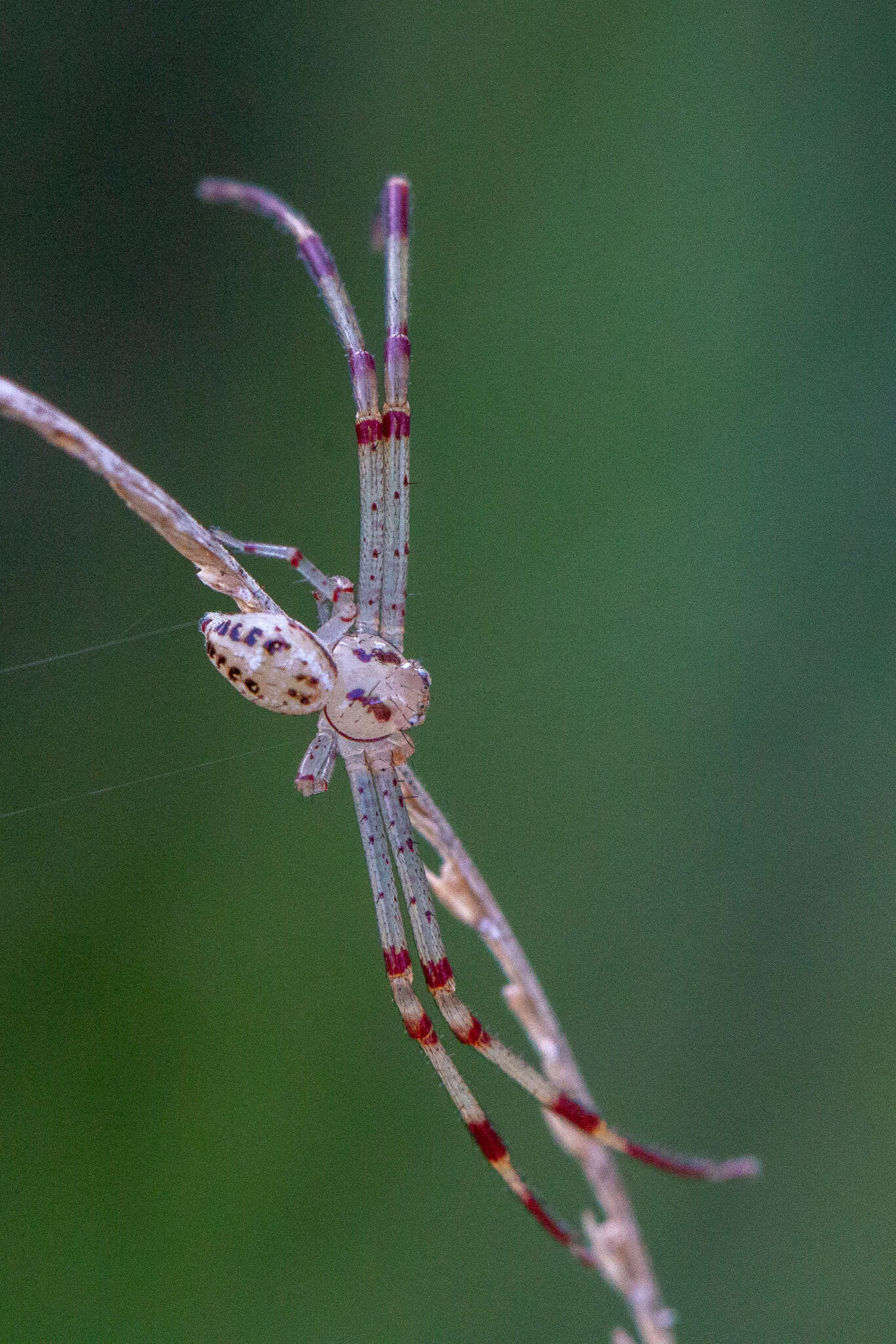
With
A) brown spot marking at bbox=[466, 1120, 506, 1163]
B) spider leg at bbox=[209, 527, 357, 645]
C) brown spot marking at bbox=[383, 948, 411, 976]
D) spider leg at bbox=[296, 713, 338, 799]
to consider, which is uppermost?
spider leg at bbox=[209, 527, 357, 645]

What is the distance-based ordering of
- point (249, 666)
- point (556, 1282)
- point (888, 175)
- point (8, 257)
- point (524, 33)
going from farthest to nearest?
point (888, 175)
point (524, 33)
point (556, 1282)
point (8, 257)
point (249, 666)

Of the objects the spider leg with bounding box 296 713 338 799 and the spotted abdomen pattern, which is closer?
the spotted abdomen pattern

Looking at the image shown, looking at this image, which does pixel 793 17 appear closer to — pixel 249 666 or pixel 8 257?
pixel 8 257

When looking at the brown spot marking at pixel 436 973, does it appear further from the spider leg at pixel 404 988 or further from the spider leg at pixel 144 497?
the spider leg at pixel 144 497

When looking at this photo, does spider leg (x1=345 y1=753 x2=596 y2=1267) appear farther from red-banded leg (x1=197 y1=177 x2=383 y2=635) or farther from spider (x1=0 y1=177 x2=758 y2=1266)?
red-banded leg (x1=197 y1=177 x2=383 y2=635)

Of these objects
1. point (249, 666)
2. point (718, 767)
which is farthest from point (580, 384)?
point (249, 666)

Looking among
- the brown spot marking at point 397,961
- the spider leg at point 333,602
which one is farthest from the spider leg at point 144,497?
the brown spot marking at point 397,961

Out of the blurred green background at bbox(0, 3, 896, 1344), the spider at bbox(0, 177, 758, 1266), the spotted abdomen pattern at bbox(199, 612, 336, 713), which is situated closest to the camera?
the spotted abdomen pattern at bbox(199, 612, 336, 713)

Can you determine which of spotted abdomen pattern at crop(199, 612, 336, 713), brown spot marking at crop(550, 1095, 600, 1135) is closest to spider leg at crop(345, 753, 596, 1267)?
brown spot marking at crop(550, 1095, 600, 1135)
